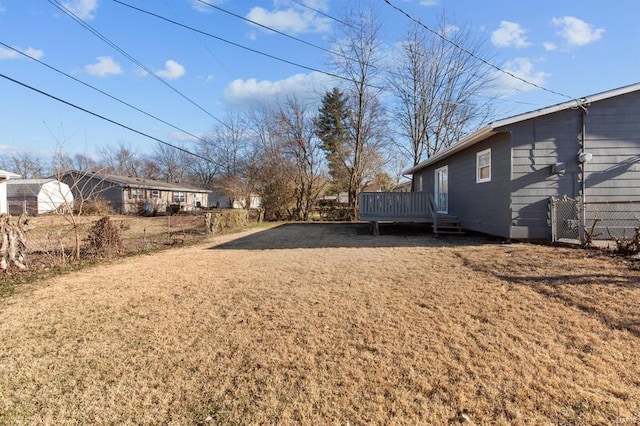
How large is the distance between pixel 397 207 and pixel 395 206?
80 millimetres

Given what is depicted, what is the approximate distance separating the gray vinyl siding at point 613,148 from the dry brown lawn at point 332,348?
3.40 meters

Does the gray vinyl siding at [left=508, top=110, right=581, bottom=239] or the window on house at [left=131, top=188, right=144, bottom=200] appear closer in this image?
the gray vinyl siding at [left=508, top=110, right=581, bottom=239]

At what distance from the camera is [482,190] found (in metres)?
9.77

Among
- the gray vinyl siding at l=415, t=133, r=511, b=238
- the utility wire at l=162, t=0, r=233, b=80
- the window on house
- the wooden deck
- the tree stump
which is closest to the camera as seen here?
the tree stump

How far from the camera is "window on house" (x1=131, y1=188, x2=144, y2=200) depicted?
28347 mm

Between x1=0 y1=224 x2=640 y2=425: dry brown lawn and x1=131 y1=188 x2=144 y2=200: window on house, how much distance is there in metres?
25.6

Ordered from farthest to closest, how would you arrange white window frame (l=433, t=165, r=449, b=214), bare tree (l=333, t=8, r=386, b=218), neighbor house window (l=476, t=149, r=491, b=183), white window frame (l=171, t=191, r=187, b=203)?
1. white window frame (l=171, t=191, r=187, b=203)
2. bare tree (l=333, t=8, r=386, b=218)
3. white window frame (l=433, t=165, r=449, b=214)
4. neighbor house window (l=476, t=149, r=491, b=183)

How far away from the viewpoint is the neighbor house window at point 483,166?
9430 millimetres

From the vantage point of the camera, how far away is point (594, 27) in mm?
10570

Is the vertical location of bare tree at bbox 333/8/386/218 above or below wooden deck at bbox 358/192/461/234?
above

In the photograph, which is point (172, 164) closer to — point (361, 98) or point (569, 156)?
point (361, 98)

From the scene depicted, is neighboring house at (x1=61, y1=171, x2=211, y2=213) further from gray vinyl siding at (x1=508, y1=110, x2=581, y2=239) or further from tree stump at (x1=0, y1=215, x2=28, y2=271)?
gray vinyl siding at (x1=508, y1=110, x2=581, y2=239)

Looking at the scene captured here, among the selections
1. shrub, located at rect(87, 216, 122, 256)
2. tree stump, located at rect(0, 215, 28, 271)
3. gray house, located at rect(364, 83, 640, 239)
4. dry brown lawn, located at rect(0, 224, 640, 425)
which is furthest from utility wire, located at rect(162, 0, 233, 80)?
gray house, located at rect(364, 83, 640, 239)

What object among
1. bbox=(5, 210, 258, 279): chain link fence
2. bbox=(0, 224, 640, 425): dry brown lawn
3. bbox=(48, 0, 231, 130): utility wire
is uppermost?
bbox=(48, 0, 231, 130): utility wire
